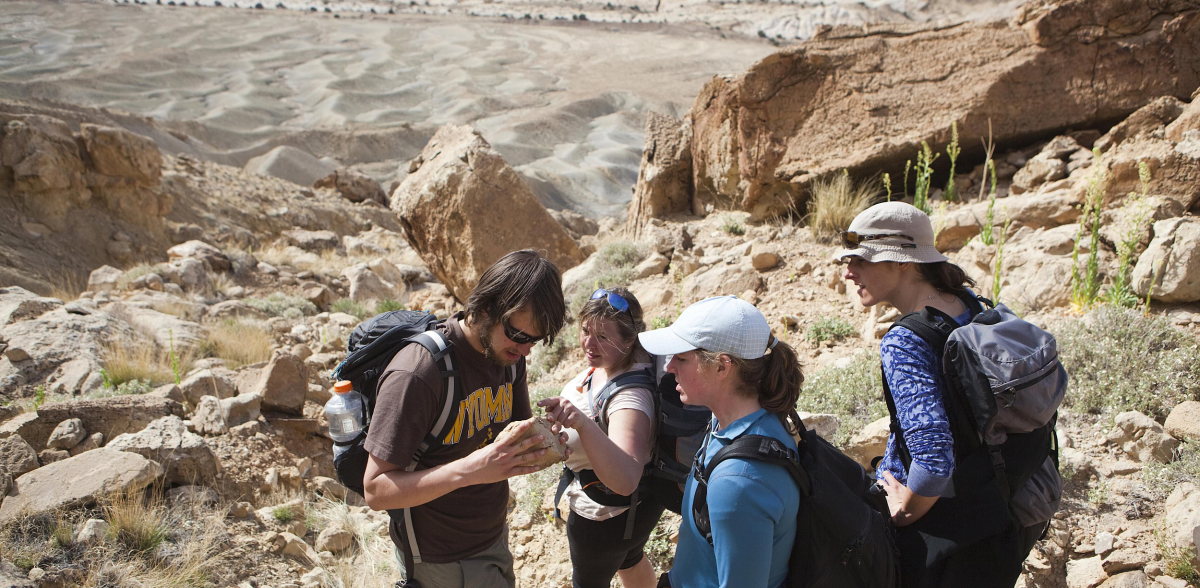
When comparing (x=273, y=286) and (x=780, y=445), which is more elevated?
(x=780, y=445)

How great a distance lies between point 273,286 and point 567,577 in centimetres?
915

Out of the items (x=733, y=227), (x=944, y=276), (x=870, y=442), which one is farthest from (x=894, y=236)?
(x=733, y=227)

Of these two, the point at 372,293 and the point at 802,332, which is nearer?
the point at 802,332

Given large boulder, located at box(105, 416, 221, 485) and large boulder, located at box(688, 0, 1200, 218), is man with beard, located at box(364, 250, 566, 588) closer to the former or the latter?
large boulder, located at box(105, 416, 221, 485)

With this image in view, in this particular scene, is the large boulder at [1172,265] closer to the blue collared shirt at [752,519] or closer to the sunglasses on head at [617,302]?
the sunglasses on head at [617,302]

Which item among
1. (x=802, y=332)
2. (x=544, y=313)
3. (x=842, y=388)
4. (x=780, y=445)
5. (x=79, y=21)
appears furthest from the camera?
(x=79, y=21)

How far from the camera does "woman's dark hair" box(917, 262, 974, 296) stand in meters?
2.01

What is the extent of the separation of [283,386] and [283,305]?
478 centimetres

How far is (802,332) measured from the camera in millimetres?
5129

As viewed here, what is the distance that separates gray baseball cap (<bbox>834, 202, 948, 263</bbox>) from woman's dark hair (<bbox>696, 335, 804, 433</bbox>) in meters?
0.56

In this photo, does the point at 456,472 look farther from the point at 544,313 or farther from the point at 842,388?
the point at 842,388

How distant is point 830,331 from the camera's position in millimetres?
4961

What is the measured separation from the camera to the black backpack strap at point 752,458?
1.49 metres

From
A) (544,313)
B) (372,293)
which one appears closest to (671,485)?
(544,313)
